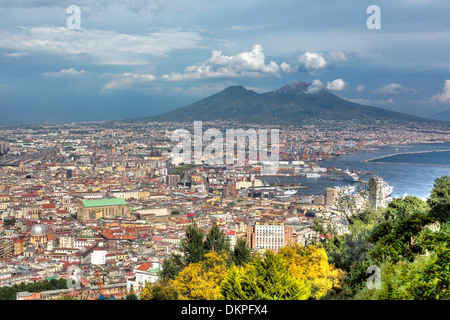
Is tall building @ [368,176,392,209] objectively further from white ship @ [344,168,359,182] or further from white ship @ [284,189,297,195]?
white ship @ [344,168,359,182]

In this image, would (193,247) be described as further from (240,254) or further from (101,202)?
(101,202)

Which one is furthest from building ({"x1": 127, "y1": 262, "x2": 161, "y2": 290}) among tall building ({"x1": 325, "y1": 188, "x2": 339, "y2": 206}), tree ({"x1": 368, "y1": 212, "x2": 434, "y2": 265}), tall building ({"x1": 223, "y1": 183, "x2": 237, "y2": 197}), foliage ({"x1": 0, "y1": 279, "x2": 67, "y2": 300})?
tall building ({"x1": 223, "y1": 183, "x2": 237, "y2": 197})

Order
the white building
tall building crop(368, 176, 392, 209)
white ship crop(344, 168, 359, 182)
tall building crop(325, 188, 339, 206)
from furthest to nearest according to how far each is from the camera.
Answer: white ship crop(344, 168, 359, 182)
tall building crop(325, 188, 339, 206)
the white building
tall building crop(368, 176, 392, 209)

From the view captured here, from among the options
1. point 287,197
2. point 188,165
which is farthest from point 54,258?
point 188,165

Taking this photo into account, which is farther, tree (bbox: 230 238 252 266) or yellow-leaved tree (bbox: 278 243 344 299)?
tree (bbox: 230 238 252 266)

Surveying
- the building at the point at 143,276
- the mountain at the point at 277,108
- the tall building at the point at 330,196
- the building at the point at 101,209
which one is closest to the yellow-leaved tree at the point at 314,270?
the building at the point at 143,276
